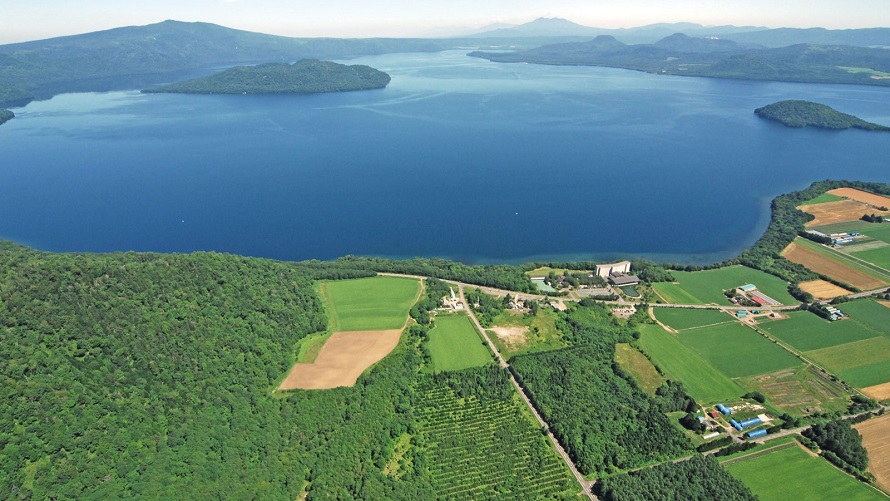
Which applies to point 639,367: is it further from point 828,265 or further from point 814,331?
point 828,265

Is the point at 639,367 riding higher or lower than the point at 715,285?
lower


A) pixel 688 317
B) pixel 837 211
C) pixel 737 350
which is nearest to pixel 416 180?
pixel 688 317

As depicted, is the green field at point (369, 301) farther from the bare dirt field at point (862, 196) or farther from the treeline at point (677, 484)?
the bare dirt field at point (862, 196)

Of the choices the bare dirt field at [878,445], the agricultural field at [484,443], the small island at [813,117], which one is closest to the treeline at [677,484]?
the agricultural field at [484,443]

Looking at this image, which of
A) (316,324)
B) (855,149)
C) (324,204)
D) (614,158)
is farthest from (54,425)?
(855,149)

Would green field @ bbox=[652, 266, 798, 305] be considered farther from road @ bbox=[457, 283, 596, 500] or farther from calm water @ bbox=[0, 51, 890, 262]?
road @ bbox=[457, 283, 596, 500]
